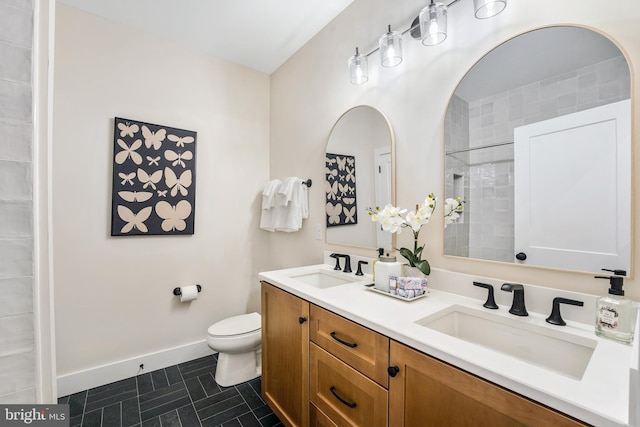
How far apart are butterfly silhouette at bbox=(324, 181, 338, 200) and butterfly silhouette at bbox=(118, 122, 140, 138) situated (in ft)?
4.96

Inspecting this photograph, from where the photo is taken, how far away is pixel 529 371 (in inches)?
26.6

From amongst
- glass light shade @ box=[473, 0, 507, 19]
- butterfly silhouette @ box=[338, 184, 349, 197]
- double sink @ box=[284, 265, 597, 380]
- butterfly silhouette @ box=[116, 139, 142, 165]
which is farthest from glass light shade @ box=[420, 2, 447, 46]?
butterfly silhouette @ box=[116, 139, 142, 165]

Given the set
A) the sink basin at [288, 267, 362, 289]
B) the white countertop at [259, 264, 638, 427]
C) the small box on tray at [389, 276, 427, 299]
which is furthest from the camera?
the sink basin at [288, 267, 362, 289]

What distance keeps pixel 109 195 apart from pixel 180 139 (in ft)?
2.22

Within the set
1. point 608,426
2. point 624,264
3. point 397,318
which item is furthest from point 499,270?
point 608,426

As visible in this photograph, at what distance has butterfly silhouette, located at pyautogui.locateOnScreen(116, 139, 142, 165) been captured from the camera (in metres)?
2.08

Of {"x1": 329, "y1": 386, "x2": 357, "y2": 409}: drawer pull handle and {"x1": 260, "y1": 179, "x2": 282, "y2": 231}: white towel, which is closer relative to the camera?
{"x1": 329, "y1": 386, "x2": 357, "y2": 409}: drawer pull handle

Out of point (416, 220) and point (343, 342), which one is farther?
point (416, 220)

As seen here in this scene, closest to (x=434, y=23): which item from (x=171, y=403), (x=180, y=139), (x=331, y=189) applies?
(x=331, y=189)

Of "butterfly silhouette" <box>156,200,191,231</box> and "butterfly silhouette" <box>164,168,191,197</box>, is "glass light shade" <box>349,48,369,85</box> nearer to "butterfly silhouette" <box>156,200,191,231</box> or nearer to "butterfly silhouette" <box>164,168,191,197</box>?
"butterfly silhouette" <box>164,168,191,197</box>

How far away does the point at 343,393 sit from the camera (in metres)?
1.13

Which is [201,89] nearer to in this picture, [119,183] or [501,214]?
[119,183]

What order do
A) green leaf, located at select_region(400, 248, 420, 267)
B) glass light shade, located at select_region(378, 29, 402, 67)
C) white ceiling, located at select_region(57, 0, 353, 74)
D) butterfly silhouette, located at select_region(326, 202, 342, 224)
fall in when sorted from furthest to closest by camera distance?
butterfly silhouette, located at select_region(326, 202, 342, 224) < white ceiling, located at select_region(57, 0, 353, 74) < glass light shade, located at select_region(378, 29, 402, 67) < green leaf, located at select_region(400, 248, 420, 267)

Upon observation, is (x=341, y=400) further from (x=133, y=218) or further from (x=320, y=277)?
(x=133, y=218)
